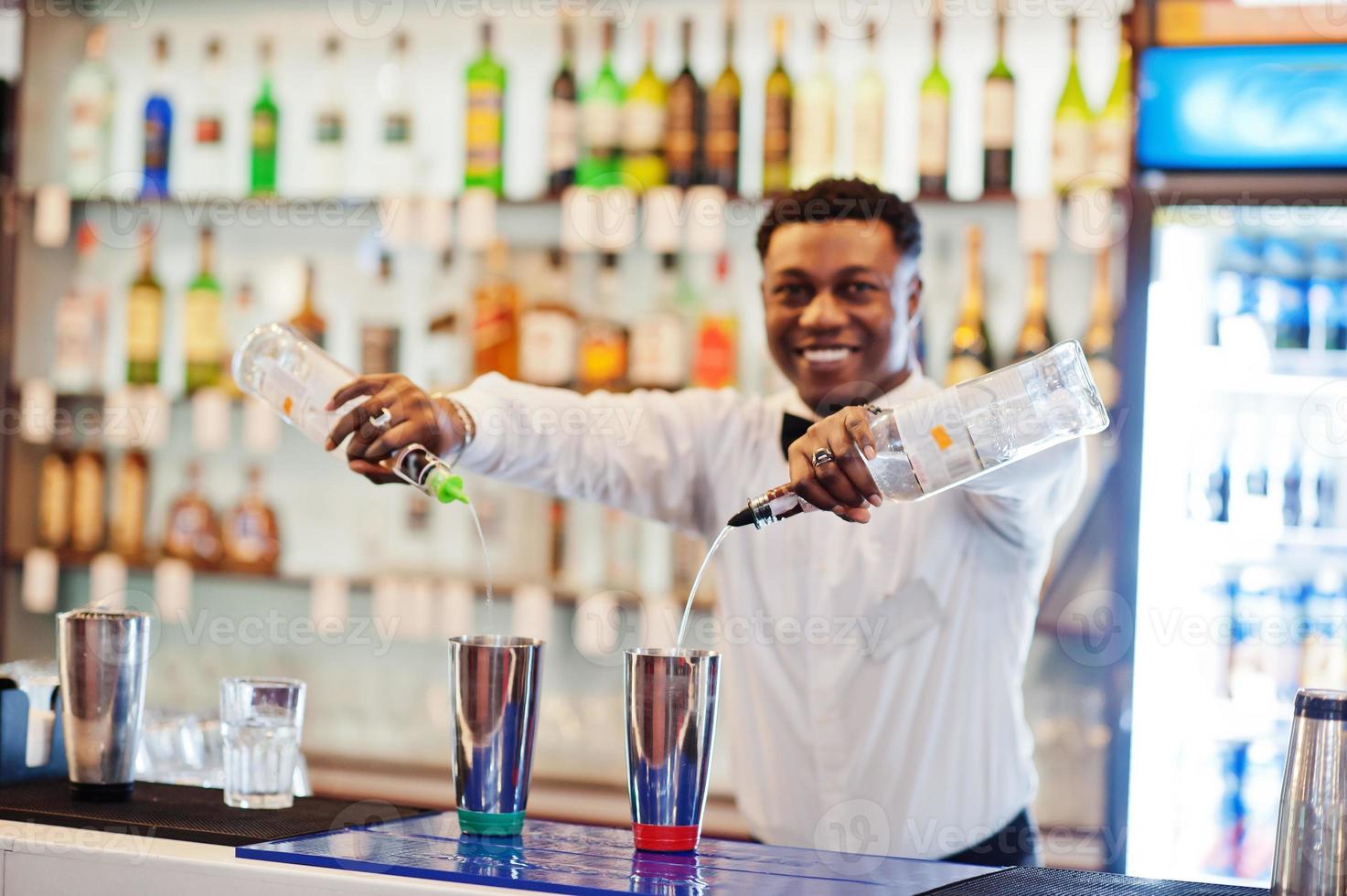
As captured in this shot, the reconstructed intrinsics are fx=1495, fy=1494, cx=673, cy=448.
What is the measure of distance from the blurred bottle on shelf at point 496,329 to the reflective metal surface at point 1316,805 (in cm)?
235

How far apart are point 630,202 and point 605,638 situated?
904 mm

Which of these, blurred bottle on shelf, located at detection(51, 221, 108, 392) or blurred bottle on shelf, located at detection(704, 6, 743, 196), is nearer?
blurred bottle on shelf, located at detection(704, 6, 743, 196)

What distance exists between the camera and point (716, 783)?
10.7 ft

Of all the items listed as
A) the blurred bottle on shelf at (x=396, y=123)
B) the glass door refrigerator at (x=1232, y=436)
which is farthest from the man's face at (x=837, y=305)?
the blurred bottle on shelf at (x=396, y=123)

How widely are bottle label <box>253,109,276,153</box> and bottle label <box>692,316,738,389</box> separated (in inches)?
45.2

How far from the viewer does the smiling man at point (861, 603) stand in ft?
6.09

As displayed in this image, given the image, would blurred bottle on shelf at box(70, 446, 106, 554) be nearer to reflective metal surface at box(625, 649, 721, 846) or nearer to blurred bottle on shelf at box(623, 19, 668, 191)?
blurred bottle on shelf at box(623, 19, 668, 191)

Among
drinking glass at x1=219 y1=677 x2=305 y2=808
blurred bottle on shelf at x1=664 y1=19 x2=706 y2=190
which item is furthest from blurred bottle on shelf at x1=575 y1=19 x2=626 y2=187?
drinking glass at x1=219 y1=677 x2=305 y2=808

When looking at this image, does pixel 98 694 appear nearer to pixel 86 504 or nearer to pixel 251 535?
pixel 251 535

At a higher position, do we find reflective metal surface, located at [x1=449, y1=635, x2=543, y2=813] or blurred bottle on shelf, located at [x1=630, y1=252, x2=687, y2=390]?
blurred bottle on shelf, located at [x1=630, y1=252, x2=687, y2=390]

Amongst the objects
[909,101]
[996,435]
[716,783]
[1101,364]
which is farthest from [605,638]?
[996,435]

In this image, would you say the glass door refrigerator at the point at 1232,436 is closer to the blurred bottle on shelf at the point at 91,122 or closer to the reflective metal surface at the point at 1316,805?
A: the reflective metal surface at the point at 1316,805

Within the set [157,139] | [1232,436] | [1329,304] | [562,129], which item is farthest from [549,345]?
[1329,304]

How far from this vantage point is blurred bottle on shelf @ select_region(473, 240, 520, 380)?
330 cm
